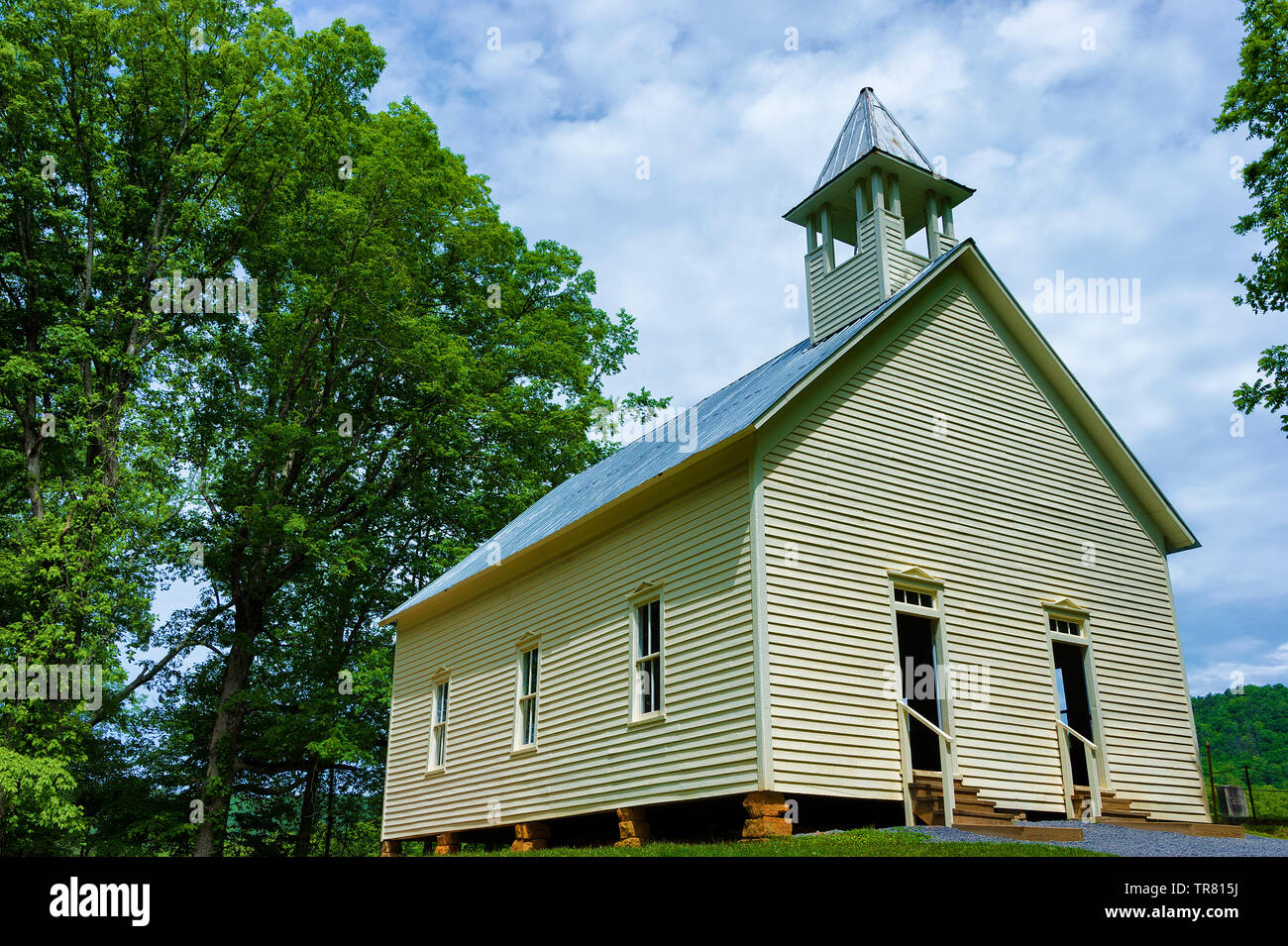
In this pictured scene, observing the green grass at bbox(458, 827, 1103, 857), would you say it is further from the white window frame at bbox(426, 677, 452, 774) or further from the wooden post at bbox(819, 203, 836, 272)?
the wooden post at bbox(819, 203, 836, 272)

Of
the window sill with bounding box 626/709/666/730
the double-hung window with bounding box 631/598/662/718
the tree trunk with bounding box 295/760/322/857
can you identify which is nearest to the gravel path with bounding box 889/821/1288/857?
the window sill with bounding box 626/709/666/730

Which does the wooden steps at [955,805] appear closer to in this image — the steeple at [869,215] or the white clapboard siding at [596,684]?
the white clapboard siding at [596,684]

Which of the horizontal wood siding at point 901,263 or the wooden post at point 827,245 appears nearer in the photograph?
the horizontal wood siding at point 901,263

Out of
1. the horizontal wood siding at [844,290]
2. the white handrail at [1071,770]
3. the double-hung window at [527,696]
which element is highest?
the horizontal wood siding at [844,290]

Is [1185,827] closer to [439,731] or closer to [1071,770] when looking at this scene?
[1071,770]

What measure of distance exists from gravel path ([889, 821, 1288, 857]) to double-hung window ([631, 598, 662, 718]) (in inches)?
161

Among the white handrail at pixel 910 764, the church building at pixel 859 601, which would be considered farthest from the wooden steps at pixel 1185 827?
the white handrail at pixel 910 764

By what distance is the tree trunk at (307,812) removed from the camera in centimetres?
3261

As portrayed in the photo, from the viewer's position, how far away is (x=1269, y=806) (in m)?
29.0

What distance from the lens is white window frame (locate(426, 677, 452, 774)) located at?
20875 millimetres

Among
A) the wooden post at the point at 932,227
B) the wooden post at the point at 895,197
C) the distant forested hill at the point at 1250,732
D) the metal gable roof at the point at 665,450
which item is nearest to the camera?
the metal gable roof at the point at 665,450

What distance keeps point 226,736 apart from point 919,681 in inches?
808

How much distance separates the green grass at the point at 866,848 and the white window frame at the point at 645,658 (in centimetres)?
257
